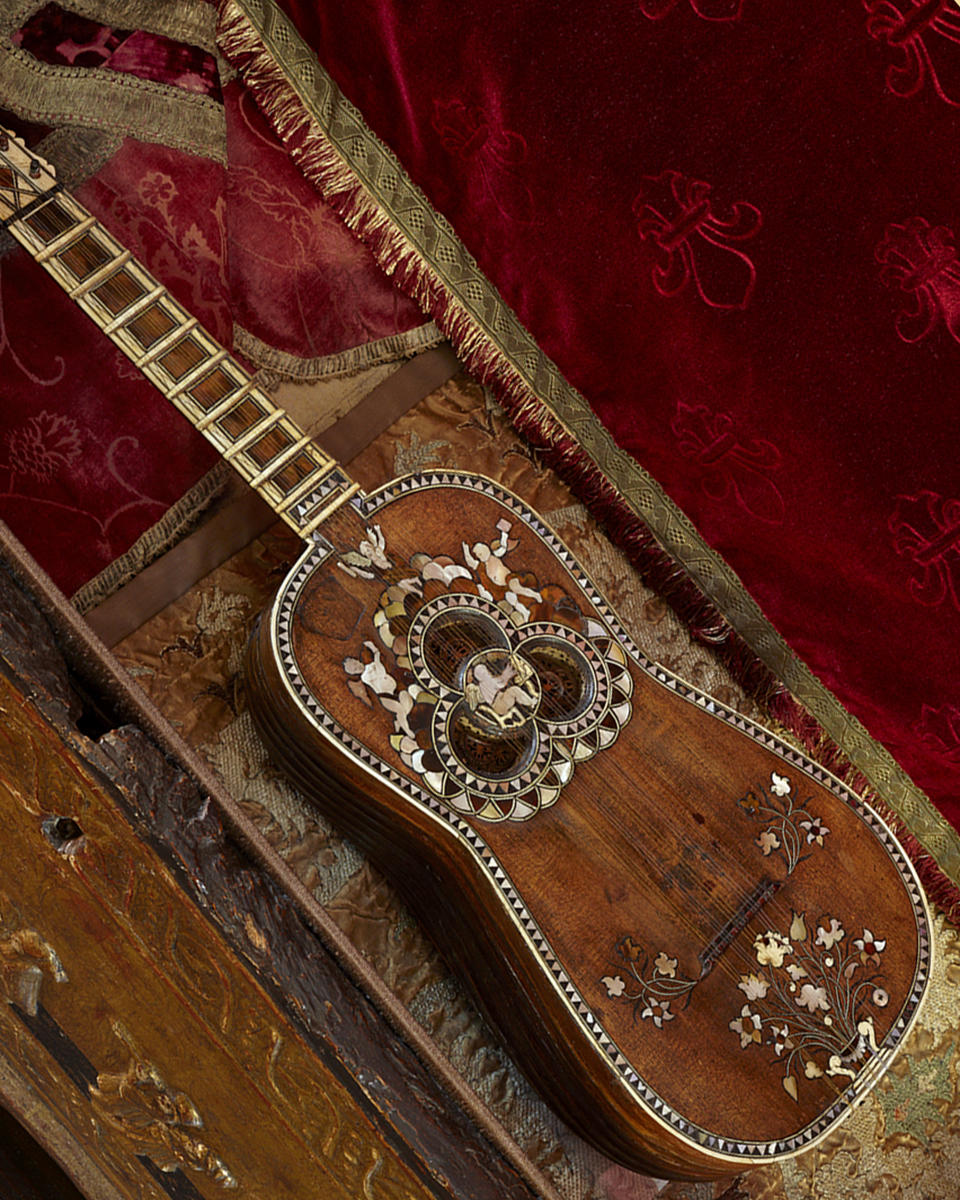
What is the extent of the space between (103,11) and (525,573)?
4.23 ft

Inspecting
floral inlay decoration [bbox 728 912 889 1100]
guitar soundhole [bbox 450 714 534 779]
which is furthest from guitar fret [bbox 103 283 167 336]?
floral inlay decoration [bbox 728 912 889 1100]

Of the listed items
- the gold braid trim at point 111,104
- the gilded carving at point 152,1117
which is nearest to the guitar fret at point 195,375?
the gold braid trim at point 111,104

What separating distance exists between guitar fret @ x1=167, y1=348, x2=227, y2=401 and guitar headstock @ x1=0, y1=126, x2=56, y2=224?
0.38 m

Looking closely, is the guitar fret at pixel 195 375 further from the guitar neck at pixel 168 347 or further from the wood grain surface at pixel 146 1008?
the wood grain surface at pixel 146 1008

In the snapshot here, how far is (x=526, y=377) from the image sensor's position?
2139 mm

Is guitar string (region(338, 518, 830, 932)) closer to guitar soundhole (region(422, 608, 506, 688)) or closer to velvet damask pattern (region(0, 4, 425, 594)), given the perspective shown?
guitar soundhole (region(422, 608, 506, 688))

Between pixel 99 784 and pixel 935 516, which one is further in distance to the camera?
pixel 935 516

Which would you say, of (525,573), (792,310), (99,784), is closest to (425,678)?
(525,573)

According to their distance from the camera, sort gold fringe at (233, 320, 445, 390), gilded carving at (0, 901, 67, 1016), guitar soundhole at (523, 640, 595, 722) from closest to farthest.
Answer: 1. gilded carving at (0, 901, 67, 1016)
2. guitar soundhole at (523, 640, 595, 722)
3. gold fringe at (233, 320, 445, 390)

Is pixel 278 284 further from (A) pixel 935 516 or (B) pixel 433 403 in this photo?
(A) pixel 935 516

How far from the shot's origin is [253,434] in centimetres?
173

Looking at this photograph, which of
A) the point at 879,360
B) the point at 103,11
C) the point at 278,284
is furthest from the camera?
the point at 278,284

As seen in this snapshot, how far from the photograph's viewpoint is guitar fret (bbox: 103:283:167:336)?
5.60 feet

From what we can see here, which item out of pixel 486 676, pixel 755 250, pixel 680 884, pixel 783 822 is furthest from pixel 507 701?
pixel 755 250
